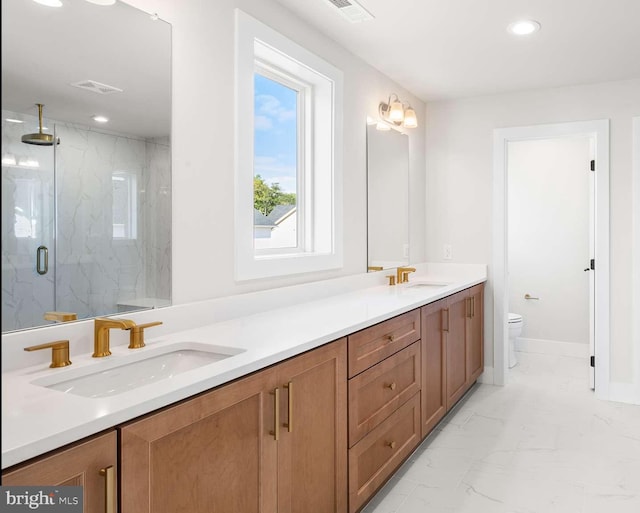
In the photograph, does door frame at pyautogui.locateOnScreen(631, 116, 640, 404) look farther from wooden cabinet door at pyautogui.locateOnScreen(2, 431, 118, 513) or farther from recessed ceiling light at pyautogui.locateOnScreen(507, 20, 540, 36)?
wooden cabinet door at pyautogui.locateOnScreen(2, 431, 118, 513)

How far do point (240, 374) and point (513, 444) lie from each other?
6.97ft

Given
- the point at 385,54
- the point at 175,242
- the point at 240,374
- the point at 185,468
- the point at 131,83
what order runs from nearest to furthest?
the point at 185,468 → the point at 240,374 → the point at 131,83 → the point at 175,242 → the point at 385,54

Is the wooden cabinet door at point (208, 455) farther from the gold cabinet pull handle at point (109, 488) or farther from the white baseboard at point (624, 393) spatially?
the white baseboard at point (624, 393)

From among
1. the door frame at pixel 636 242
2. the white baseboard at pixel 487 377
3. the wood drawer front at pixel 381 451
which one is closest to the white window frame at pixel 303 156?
the wood drawer front at pixel 381 451

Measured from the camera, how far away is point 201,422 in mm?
1202

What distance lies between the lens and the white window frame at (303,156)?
7.00ft

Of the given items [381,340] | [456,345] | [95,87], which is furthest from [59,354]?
[456,345]

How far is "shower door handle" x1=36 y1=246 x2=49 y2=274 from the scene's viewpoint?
4.38ft

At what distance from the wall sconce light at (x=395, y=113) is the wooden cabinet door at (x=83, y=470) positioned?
2.87 meters

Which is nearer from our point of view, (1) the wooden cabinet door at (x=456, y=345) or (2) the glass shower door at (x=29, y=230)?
(2) the glass shower door at (x=29, y=230)

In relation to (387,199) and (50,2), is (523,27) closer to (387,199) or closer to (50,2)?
(387,199)

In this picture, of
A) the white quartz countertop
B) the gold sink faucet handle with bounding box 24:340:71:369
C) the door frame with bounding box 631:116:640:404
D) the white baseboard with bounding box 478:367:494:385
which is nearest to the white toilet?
the white baseboard with bounding box 478:367:494:385

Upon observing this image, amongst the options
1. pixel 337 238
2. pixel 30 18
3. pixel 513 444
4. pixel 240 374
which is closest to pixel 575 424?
pixel 513 444

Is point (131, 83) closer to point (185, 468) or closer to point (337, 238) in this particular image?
point (185, 468)
